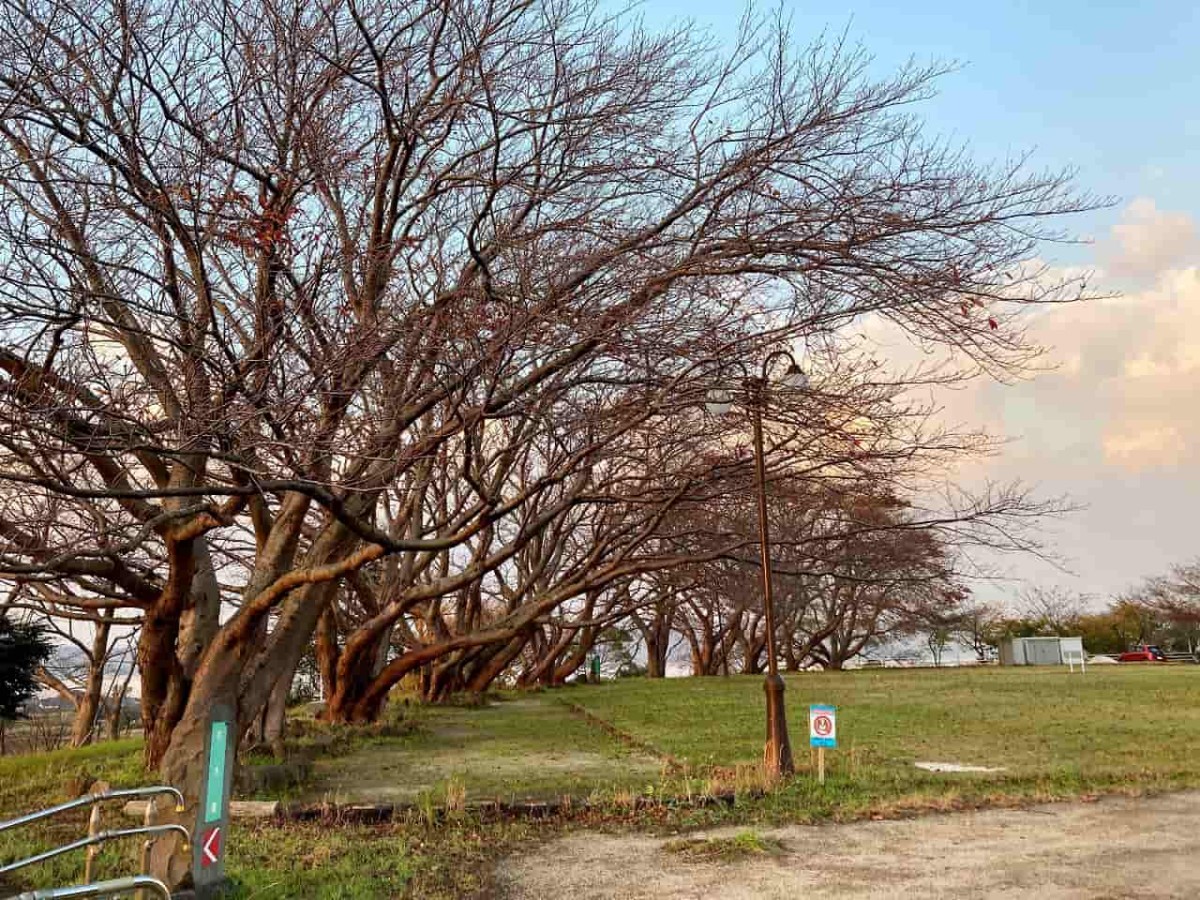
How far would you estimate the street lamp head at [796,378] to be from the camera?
923 cm

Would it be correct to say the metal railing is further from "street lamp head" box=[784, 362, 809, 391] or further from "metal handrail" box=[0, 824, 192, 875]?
"street lamp head" box=[784, 362, 809, 391]

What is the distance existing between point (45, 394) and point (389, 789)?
6467 millimetres

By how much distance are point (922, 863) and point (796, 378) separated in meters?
4.74

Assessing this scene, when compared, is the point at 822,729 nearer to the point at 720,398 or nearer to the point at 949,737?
the point at 720,398

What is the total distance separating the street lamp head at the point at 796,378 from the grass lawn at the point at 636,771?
4186mm

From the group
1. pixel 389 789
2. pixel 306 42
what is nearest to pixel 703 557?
pixel 389 789

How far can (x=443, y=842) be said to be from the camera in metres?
7.63

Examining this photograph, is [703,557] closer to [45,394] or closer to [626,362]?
[626,362]

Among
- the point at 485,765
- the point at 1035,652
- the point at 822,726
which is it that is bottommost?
the point at 485,765

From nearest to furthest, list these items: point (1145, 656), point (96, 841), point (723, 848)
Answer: point (96, 841) → point (723, 848) → point (1145, 656)

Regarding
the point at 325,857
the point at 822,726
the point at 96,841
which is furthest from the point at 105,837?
the point at 822,726

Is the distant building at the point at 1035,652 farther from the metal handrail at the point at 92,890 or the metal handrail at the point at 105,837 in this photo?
the metal handrail at the point at 92,890

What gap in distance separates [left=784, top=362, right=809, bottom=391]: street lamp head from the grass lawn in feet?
13.7

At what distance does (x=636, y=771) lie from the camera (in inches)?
469
